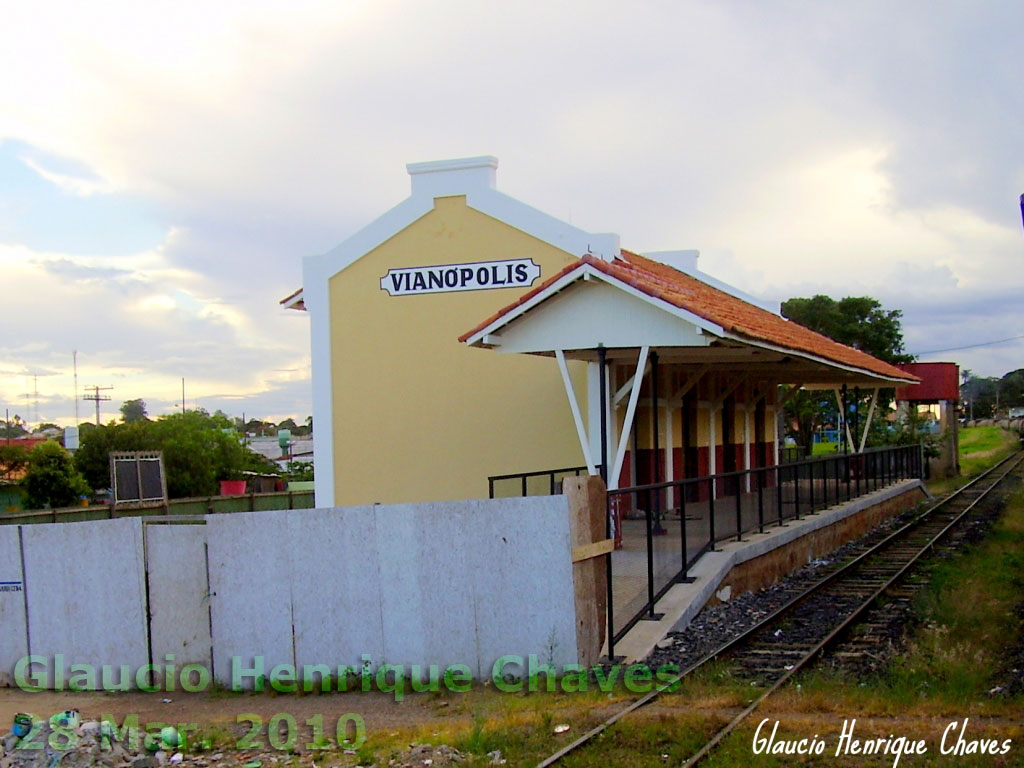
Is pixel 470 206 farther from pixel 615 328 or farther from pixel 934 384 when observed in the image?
pixel 934 384

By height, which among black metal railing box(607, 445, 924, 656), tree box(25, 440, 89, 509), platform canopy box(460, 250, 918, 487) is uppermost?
platform canopy box(460, 250, 918, 487)

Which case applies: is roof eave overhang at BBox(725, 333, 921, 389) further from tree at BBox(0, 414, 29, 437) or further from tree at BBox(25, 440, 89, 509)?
tree at BBox(0, 414, 29, 437)

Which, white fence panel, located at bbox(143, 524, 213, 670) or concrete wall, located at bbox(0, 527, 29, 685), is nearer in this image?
white fence panel, located at bbox(143, 524, 213, 670)

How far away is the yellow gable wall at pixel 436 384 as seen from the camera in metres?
18.6

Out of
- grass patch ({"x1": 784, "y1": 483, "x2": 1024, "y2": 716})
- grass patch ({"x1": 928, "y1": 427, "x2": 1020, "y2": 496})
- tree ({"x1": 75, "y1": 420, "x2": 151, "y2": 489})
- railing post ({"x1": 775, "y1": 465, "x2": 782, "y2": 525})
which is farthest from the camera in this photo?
tree ({"x1": 75, "y1": 420, "x2": 151, "y2": 489})

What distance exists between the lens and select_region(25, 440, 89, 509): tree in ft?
146

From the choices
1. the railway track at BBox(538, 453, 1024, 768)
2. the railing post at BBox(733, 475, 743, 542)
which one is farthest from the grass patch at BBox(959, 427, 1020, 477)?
the railing post at BBox(733, 475, 743, 542)

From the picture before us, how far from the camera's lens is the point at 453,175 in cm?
1917

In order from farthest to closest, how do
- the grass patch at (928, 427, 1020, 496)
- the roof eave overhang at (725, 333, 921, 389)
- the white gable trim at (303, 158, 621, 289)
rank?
the grass patch at (928, 427, 1020, 496), the white gable trim at (303, 158, 621, 289), the roof eave overhang at (725, 333, 921, 389)

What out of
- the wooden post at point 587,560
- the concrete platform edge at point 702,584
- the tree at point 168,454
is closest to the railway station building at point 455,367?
the concrete platform edge at point 702,584

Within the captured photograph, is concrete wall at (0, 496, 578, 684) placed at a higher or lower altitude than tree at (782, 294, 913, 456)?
lower

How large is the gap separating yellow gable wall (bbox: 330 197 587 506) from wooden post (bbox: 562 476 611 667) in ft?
29.6

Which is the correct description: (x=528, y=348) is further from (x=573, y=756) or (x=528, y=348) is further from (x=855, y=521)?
(x=855, y=521)

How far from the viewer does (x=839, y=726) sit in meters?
7.18
